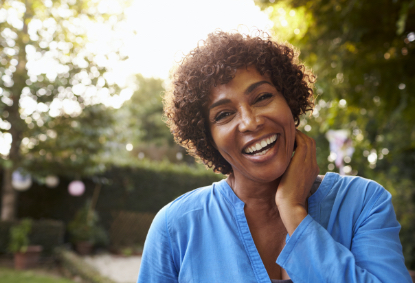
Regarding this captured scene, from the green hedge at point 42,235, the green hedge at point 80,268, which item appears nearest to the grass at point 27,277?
the green hedge at point 80,268

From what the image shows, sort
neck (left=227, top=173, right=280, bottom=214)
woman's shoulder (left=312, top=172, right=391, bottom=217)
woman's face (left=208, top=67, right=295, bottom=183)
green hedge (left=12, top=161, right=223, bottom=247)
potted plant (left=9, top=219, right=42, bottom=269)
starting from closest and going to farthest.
Result: 1. woman's shoulder (left=312, top=172, right=391, bottom=217)
2. woman's face (left=208, top=67, right=295, bottom=183)
3. neck (left=227, top=173, right=280, bottom=214)
4. potted plant (left=9, top=219, right=42, bottom=269)
5. green hedge (left=12, top=161, right=223, bottom=247)

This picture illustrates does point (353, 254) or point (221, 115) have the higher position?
point (221, 115)

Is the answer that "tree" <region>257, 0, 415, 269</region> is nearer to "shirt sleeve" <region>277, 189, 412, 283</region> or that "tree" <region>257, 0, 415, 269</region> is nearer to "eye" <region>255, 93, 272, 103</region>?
"eye" <region>255, 93, 272, 103</region>

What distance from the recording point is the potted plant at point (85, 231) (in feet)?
38.4

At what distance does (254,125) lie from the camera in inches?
57.6

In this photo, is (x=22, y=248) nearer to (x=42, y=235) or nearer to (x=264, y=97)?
(x=42, y=235)

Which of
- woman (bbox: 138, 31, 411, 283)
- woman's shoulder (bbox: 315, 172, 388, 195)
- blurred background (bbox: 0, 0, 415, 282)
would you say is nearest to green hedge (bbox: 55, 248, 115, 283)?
blurred background (bbox: 0, 0, 415, 282)

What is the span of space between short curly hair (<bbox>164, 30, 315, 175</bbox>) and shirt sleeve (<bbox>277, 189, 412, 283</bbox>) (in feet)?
2.11

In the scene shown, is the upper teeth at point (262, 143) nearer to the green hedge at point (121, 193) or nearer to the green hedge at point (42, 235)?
the green hedge at point (42, 235)

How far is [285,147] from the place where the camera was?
151cm

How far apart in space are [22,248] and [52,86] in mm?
4474

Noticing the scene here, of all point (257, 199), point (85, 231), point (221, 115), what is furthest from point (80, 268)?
point (221, 115)

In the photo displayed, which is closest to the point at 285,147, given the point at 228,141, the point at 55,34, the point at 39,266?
the point at 228,141

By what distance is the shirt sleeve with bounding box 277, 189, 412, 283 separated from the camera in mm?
1176
